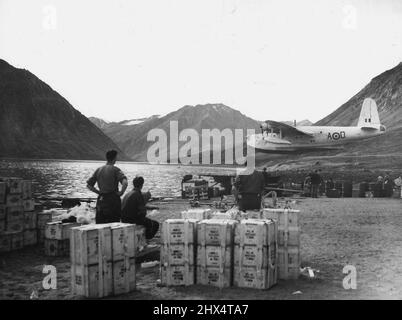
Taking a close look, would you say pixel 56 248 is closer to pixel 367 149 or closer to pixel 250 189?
pixel 250 189

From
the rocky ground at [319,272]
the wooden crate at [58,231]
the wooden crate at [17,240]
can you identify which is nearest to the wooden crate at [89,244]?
the rocky ground at [319,272]

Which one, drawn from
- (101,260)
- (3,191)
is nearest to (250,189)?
(101,260)

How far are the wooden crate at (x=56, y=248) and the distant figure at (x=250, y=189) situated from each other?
14.6 ft

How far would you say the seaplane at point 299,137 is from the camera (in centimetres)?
4691

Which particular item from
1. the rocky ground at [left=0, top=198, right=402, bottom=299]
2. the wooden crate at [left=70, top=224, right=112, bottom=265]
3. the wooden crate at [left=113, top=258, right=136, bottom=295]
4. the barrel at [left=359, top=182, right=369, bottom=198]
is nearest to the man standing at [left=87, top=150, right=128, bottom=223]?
the rocky ground at [left=0, top=198, right=402, bottom=299]

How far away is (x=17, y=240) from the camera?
10.9 m

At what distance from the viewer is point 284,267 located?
8.19 m

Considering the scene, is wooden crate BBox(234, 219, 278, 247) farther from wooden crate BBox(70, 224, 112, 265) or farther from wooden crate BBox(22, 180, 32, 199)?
wooden crate BBox(22, 180, 32, 199)

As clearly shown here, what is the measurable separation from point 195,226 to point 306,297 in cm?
221

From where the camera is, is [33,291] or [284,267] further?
[284,267]

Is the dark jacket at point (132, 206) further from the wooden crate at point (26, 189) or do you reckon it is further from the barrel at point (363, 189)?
the barrel at point (363, 189)
